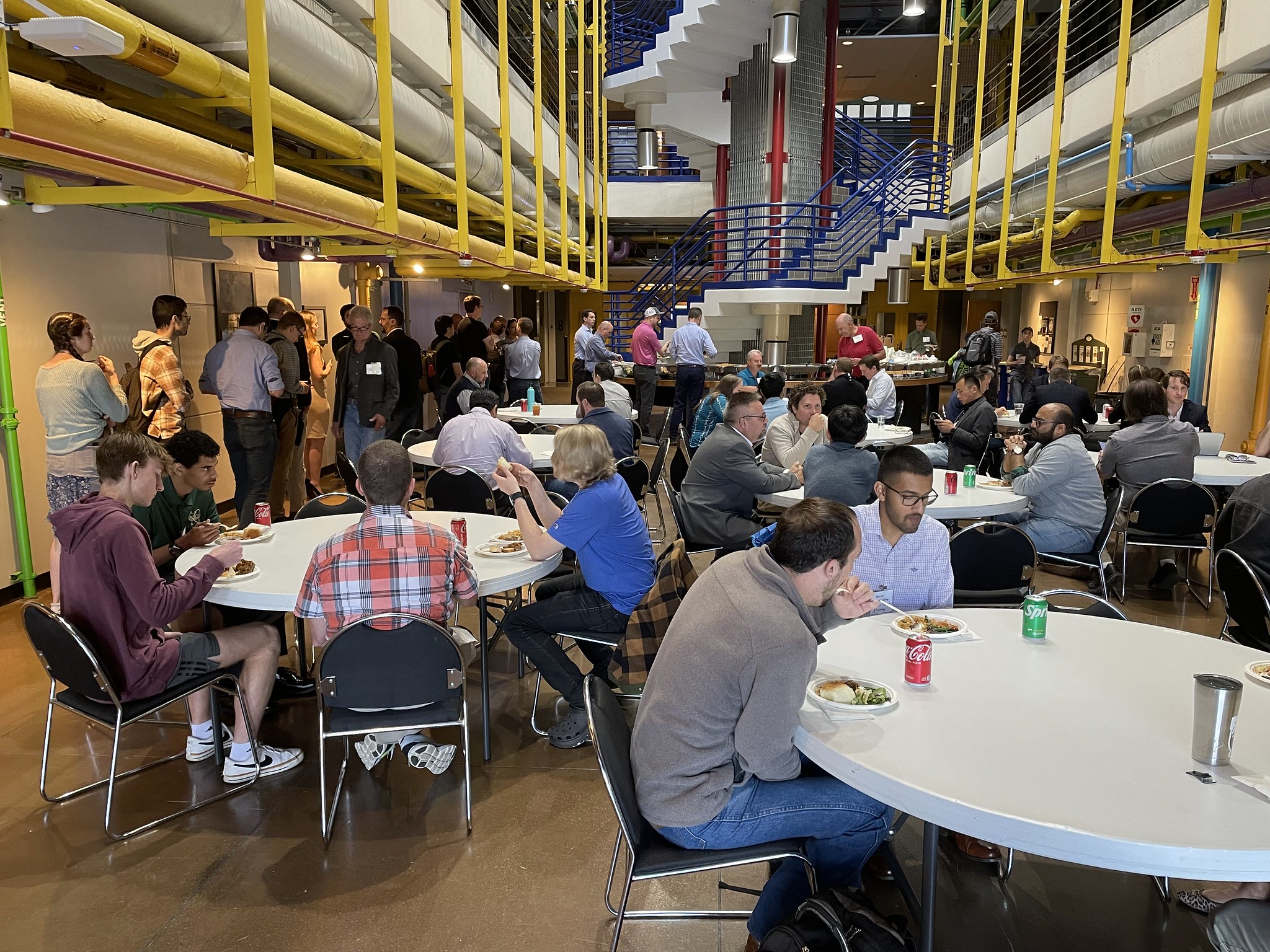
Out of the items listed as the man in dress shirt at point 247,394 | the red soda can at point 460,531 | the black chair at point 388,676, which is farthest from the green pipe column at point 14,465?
the black chair at point 388,676

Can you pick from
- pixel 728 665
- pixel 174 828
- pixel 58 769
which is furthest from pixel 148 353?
pixel 728 665

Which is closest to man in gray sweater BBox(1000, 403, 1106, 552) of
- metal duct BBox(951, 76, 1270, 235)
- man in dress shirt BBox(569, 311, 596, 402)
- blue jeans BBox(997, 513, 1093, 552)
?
blue jeans BBox(997, 513, 1093, 552)

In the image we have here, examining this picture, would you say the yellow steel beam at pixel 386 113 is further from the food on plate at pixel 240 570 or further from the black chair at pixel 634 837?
the black chair at pixel 634 837

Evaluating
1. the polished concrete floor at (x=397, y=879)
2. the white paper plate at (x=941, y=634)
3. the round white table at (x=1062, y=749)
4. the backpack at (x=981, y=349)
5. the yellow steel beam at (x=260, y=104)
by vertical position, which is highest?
the yellow steel beam at (x=260, y=104)

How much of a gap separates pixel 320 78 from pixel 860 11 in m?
15.3

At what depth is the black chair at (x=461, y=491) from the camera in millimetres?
5375

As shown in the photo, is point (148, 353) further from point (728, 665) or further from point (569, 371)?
point (569, 371)

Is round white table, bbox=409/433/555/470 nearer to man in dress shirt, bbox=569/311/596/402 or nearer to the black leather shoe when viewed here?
the black leather shoe

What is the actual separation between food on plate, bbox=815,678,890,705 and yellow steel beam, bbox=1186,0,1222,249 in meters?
5.07

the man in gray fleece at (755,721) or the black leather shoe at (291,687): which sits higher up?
the man in gray fleece at (755,721)

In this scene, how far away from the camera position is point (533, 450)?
6.82 m

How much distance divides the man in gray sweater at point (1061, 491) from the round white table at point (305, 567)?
2850mm

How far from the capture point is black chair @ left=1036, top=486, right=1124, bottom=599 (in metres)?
4.98

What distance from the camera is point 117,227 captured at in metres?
6.58
